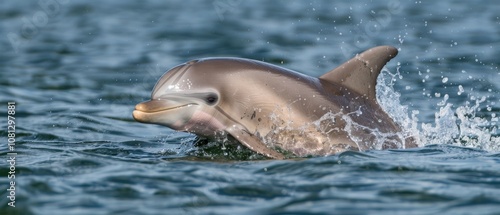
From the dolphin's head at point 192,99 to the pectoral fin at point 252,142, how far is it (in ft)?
0.56

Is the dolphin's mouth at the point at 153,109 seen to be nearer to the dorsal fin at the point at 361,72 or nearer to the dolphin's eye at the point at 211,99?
the dolphin's eye at the point at 211,99

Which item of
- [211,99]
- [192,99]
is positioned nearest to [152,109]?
[192,99]

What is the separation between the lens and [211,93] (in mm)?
9992

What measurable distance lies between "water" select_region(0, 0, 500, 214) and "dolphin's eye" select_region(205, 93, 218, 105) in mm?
519

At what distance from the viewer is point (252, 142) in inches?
379

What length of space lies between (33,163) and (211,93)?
1.95m

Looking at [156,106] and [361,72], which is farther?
[361,72]

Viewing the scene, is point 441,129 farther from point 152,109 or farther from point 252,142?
point 152,109

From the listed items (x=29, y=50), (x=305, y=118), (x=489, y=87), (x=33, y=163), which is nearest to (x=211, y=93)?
(x=305, y=118)

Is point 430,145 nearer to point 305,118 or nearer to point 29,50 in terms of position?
point 305,118

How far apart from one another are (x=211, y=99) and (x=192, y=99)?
20cm

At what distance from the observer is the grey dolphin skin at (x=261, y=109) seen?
9953 millimetres

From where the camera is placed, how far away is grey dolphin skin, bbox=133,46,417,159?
392 inches

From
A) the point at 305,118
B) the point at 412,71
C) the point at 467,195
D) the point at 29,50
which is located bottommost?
the point at 467,195
